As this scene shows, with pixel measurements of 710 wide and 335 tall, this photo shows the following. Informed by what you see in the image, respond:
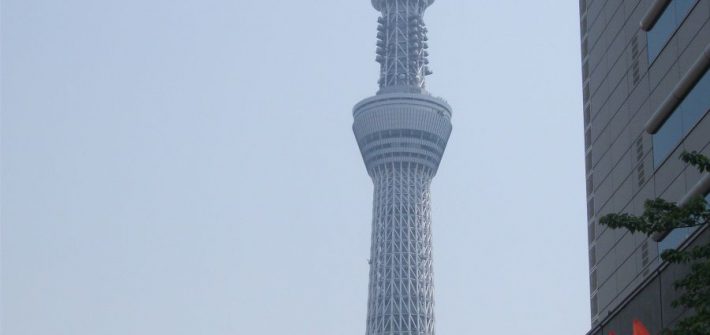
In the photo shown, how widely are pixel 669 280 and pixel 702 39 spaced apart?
331 inches

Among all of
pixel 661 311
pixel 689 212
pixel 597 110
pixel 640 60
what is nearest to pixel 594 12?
pixel 597 110

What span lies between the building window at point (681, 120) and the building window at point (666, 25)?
100 inches

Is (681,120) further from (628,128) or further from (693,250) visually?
(693,250)

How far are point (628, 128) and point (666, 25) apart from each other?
210 inches

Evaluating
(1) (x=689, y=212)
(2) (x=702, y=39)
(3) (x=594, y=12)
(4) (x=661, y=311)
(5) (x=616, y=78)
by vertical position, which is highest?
(3) (x=594, y=12)

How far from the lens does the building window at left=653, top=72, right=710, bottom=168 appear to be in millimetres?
43375

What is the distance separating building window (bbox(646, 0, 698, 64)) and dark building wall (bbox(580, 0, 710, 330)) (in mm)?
33

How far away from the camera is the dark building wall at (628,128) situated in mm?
44844

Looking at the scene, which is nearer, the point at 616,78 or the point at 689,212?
the point at 689,212

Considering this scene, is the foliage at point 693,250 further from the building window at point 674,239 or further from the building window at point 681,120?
the building window at point 674,239

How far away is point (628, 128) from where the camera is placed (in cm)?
5128

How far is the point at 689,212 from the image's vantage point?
26812 millimetres

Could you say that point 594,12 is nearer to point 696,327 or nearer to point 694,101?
point 694,101

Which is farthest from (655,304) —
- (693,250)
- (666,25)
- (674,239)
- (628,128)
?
(693,250)
